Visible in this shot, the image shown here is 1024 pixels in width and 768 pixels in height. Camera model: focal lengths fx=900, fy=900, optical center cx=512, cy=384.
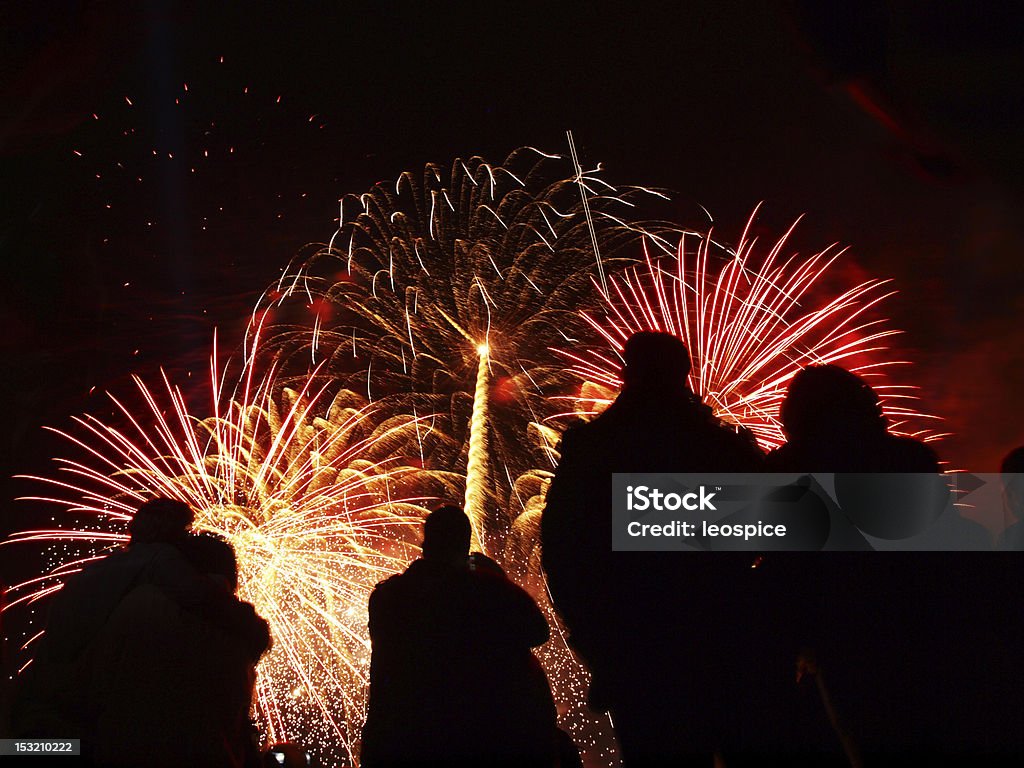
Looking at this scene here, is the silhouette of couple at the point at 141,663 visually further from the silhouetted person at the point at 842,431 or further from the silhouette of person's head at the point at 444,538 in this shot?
the silhouetted person at the point at 842,431

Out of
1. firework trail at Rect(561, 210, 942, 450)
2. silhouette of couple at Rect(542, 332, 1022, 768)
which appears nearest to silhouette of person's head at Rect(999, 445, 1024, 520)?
silhouette of couple at Rect(542, 332, 1022, 768)

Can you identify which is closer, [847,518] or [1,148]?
[847,518]

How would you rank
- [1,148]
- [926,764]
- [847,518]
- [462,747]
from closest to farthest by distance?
1. [926,764]
2. [462,747]
3. [847,518]
4. [1,148]

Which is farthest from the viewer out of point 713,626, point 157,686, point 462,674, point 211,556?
point 211,556

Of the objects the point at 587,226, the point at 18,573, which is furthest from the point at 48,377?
Answer: the point at 587,226

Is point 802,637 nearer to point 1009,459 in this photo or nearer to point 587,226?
point 1009,459
